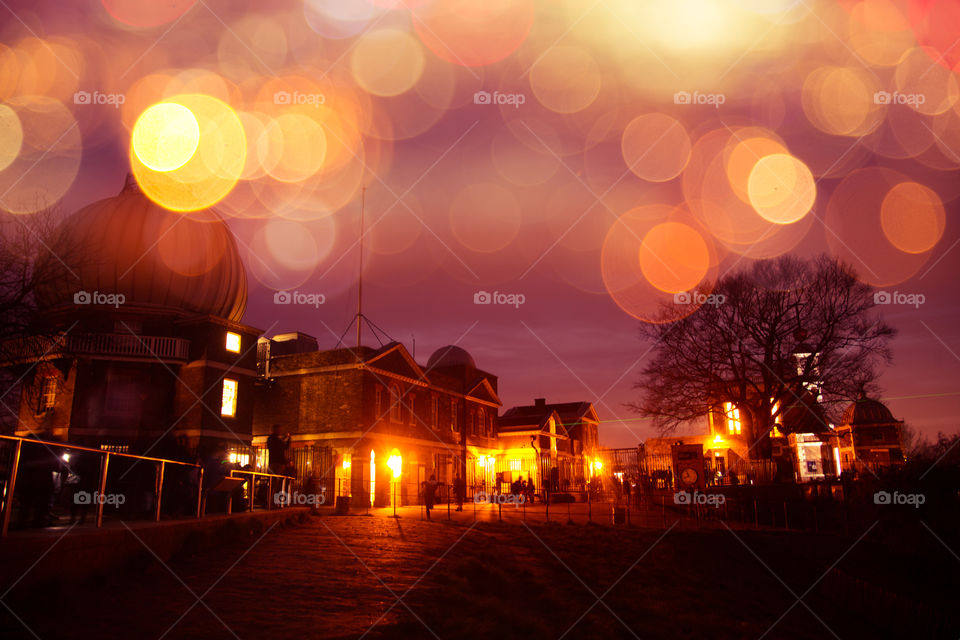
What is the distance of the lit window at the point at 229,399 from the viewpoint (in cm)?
3002

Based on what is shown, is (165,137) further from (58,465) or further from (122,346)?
(58,465)

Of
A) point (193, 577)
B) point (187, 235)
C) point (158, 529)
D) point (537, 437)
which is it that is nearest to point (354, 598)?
point (193, 577)

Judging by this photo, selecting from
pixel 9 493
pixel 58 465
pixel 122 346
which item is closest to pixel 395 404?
pixel 122 346

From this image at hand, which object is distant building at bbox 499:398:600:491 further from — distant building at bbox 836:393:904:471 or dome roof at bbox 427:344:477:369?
distant building at bbox 836:393:904:471

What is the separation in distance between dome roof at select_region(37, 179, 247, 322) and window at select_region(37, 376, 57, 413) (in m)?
3.37

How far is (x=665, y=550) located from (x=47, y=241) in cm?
1926

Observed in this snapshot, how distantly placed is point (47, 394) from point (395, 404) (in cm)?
1624

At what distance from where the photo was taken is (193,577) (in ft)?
28.1

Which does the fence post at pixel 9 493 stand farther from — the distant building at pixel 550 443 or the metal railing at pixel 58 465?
the distant building at pixel 550 443

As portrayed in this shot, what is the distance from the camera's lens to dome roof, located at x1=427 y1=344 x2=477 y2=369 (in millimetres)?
48156

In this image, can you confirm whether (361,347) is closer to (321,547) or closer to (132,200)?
(132,200)

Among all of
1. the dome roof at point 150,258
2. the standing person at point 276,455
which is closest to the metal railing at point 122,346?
the dome roof at point 150,258

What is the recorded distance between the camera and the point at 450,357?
4875cm

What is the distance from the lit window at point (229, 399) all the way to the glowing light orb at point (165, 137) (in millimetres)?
10721
